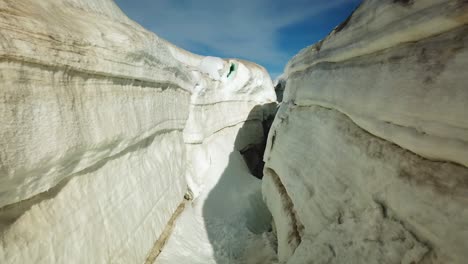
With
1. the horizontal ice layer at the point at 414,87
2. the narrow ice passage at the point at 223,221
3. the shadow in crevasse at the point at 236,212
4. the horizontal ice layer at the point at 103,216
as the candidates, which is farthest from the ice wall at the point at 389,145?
the horizontal ice layer at the point at 103,216

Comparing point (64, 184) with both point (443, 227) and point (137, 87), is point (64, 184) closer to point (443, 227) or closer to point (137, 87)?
point (137, 87)

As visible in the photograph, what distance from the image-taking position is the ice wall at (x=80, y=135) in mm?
1374

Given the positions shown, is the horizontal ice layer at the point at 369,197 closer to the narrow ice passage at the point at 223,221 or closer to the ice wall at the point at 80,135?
the narrow ice passage at the point at 223,221

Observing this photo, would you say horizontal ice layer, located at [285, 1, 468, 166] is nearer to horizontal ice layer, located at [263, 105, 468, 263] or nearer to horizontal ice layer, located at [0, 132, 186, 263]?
horizontal ice layer, located at [263, 105, 468, 263]

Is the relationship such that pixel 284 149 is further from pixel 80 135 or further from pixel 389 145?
pixel 80 135

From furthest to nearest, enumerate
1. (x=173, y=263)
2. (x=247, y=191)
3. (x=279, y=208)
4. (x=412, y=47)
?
(x=247, y=191)
(x=279, y=208)
(x=173, y=263)
(x=412, y=47)

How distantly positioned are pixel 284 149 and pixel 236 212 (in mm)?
1548

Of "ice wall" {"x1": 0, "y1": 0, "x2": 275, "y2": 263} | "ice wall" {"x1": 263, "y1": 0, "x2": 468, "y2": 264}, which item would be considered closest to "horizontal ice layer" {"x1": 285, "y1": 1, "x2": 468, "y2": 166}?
"ice wall" {"x1": 263, "y1": 0, "x2": 468, "y2": 264}

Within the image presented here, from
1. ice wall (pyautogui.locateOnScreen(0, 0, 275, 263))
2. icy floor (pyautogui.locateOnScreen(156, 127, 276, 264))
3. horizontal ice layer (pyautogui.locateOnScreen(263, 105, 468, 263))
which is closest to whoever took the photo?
horizontal ice layer (pyautogui.locateOnScreen(263, 105, 468, 263))

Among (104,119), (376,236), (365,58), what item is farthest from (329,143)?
(104,119)

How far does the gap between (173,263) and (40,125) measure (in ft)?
6.98

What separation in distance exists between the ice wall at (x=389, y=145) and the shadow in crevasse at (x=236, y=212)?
2.46 ft

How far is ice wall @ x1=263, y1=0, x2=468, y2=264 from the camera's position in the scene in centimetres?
125

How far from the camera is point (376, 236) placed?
1.56 meters
